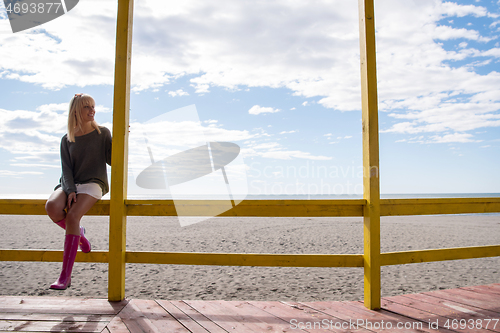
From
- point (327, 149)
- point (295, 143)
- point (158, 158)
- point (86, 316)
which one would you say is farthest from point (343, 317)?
point (327, 149)

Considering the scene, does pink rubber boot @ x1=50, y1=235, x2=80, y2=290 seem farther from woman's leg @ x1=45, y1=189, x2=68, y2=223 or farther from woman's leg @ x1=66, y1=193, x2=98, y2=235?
woman's leg @ x1=45, y1=189, x2=68, y2=223

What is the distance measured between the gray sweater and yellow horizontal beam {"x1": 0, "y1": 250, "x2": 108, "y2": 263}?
0.52 metres

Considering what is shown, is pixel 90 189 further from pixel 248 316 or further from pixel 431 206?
pixel 431 206

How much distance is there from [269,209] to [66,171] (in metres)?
1.50

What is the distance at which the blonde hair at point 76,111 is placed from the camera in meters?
2.29

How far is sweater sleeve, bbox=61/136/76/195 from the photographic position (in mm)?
2236

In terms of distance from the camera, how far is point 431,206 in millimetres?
2451

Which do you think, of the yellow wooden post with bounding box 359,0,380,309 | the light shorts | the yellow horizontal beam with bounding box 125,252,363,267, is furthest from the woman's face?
the yellow wooden post with bounding box 359,0,380,309

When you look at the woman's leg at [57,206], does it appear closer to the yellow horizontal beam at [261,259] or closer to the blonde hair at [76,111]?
the blonde hair at [76,111]

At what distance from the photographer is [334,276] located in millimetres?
4910

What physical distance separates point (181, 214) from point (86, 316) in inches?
35.3

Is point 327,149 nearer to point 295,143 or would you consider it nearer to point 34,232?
point 295,143

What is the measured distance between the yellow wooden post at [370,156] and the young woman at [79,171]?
199 centimetres

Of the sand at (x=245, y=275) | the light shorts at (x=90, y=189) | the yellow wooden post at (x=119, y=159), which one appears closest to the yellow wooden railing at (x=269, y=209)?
the yellow wooden post at (x=119, y=159)
